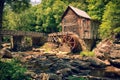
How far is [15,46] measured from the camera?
49.1 m

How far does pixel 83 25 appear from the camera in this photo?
151ft

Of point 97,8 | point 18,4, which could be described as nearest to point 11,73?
point 18,4

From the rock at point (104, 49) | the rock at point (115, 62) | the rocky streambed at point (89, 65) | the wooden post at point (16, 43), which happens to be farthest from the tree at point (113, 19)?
the wooden post at point (16, 43)

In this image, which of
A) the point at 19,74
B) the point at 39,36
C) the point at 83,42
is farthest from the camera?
the point at 39,36

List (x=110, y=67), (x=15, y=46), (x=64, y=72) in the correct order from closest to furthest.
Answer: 1. (x=64, y=72)
2. (x=110, y=67)
3. (x=15, y=46)

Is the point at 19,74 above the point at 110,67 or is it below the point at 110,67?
above

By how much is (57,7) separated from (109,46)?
78.5 ft

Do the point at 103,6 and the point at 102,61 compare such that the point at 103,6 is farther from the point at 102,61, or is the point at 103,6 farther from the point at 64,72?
the point at 64,72

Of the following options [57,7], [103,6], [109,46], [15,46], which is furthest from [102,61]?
[57,7]

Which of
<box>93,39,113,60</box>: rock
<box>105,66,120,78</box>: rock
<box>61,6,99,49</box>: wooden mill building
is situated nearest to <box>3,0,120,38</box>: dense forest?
<box>61,6,99,49</box>: wooden mill building

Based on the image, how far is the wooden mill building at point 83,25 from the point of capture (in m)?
45.6

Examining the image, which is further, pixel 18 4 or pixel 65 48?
pixel 65 48

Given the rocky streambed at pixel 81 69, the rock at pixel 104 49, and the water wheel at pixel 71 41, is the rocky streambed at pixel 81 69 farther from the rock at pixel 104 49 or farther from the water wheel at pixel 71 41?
the water wheel at pixel 71 41

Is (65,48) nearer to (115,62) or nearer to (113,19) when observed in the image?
(113,19)
